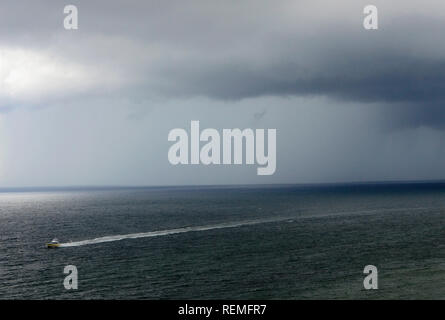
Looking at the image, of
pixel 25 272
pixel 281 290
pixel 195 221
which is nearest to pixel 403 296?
pixel 281 290

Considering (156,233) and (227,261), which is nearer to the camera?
(227,261)

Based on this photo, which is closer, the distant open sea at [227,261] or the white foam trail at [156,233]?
the distant open sea at [227,261]

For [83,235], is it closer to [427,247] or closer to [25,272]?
[25,272]

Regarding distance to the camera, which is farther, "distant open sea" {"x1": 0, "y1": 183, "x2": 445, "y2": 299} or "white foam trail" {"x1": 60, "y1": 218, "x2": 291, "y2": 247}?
"white foam trail" {"x1": 60, "y1": 218, "x2": 291, "y2": 247}

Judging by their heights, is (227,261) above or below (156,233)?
above
